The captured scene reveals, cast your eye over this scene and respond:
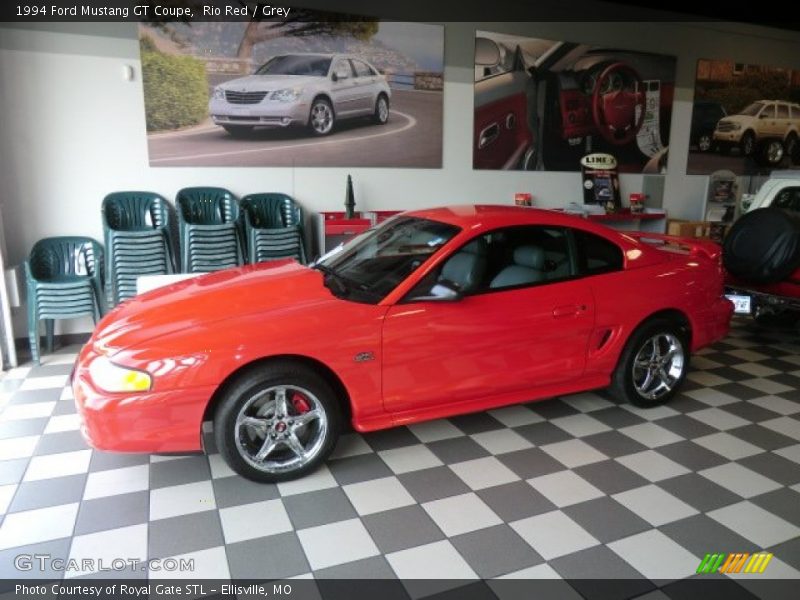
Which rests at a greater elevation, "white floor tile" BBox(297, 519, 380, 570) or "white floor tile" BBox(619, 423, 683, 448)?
"white floor tile" BBox(297, 519, 380, 570)

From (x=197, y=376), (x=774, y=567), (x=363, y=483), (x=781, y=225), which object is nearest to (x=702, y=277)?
(x=781, y=225)

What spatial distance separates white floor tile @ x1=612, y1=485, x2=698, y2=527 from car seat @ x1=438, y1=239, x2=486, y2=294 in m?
1.28

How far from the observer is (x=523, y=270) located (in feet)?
10.7

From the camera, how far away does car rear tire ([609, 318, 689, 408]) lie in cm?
363

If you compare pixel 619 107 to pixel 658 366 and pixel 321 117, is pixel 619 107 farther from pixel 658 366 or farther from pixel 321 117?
pixel 658 366

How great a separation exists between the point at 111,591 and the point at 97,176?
163 inches

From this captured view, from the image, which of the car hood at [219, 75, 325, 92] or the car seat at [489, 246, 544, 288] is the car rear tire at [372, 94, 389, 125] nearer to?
the car hood at [219, 75, 325, 92]

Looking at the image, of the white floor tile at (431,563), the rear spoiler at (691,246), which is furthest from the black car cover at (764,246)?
the white floor tile at (431,563)

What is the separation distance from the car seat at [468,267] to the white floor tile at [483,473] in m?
0.93

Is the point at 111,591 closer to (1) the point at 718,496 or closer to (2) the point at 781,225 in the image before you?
(1) the point at 718,496

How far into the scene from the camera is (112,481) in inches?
114

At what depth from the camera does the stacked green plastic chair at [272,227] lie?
5402 millimetres

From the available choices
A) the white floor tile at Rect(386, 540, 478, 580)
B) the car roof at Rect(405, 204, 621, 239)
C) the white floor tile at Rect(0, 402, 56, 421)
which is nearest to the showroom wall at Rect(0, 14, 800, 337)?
the white floor tile at Rect(0, 402, 56, 421)

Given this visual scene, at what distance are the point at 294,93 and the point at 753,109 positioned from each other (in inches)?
258
